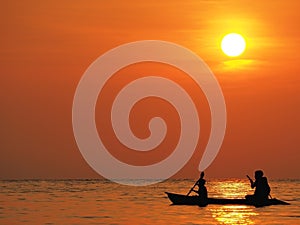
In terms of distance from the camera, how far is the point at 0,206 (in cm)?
5528

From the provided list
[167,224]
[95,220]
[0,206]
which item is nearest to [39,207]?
[0,206]

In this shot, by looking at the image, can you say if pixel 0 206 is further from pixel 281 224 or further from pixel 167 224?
pixel 281 224

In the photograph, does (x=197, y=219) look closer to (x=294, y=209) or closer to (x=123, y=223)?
(x=123, y=223)

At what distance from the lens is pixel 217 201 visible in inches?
2000

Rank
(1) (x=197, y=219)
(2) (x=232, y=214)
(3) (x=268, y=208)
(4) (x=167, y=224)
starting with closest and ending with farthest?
(4) (x=167, y=224)
(1) (x=197, y=219)
(2) (x=232, y=214)
(3) (x=268, y=208)

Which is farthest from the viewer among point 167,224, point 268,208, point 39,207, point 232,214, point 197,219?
point 39,207

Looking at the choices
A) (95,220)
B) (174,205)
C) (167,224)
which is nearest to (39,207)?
(174,205)

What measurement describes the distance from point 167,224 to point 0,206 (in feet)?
58.9

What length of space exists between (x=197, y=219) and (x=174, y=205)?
10917 mm

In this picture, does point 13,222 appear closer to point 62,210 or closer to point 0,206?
point 62,210

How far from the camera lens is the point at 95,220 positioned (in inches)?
1694

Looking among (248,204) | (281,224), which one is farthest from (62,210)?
(281,224)

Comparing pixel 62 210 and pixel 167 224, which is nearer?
pixel 167 224

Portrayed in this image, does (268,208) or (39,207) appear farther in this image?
(39,207)
